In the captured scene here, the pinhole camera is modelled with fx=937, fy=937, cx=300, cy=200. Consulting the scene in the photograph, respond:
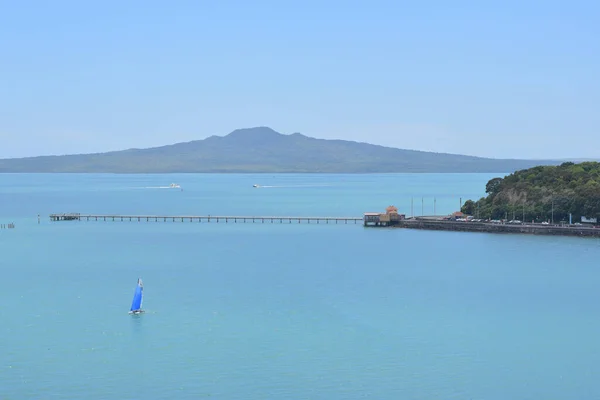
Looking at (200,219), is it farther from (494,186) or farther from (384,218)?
(494,186)

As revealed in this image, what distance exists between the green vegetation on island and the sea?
18.4 feet

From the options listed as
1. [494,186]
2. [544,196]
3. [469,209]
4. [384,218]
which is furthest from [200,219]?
[544,196]

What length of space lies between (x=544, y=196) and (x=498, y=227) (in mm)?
4419

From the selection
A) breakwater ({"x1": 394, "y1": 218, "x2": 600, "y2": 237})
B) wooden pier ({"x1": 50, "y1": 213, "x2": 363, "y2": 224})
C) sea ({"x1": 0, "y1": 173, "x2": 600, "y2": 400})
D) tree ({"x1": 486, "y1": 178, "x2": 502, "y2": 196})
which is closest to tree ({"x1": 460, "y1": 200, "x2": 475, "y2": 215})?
tree ({"x1": 486, "y1": 178, "x2": 502, "y2": 196})

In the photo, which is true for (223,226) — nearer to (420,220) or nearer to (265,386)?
(420,220)

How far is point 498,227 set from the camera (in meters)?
54.4

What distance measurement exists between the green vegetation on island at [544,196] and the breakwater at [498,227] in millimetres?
2222

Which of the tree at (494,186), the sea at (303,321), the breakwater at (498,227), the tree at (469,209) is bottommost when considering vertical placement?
the sea at (303,321)

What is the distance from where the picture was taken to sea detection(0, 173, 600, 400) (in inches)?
805

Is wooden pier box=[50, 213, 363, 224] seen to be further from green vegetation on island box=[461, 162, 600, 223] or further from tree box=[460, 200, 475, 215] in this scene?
green vegetation on island box=[461, 162, 600, 223]

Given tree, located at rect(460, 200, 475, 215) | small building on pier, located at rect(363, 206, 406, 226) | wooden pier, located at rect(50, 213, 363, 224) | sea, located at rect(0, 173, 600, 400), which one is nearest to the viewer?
sea, located at rect(0, 173, 600, 400)

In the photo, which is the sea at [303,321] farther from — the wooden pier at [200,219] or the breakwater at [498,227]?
the wooden pier at [200,219]

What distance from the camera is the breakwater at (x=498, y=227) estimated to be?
167ft

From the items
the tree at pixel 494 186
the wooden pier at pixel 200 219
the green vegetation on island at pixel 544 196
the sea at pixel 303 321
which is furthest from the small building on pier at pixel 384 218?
the sea at pixel 303 321
